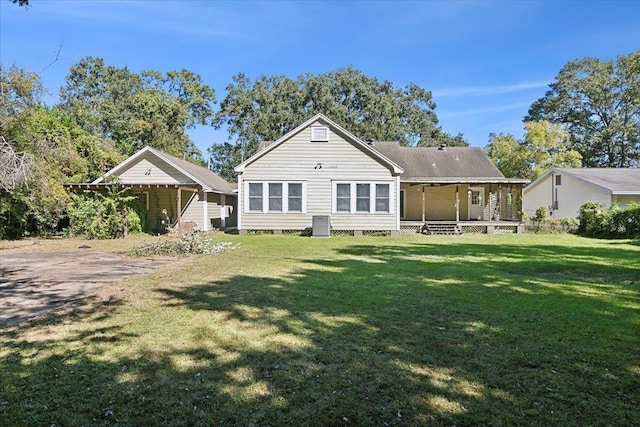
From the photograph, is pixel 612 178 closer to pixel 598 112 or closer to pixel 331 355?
pixel 598 112

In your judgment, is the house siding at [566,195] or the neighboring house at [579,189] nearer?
the neighboring house at [579,189]

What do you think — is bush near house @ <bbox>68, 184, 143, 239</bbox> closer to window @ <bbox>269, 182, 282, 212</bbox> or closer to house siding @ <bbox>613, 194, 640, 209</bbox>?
window @ <bbox>269, 182, 282, 212</bbox>

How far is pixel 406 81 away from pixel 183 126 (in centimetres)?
2551

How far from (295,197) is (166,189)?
7082 mm

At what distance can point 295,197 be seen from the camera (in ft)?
63.5

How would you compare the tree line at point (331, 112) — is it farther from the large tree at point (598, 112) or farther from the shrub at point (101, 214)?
the shrub at point (101, 214)

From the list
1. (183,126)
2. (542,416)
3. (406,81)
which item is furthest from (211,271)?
(406,81)

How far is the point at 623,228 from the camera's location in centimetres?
1795

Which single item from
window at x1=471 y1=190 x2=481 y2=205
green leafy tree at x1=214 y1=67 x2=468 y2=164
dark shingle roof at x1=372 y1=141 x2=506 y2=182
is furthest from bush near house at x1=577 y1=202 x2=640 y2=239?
green leafy tree at x1=214 y1=67 x2=468 y2=164

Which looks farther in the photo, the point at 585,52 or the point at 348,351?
the point at 585,52

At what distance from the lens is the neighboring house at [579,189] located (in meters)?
Answer: 23.4

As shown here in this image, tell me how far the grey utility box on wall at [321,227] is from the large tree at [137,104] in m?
20.4

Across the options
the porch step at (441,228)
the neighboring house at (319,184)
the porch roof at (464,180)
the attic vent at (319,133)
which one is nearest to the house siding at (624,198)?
the porch roof at (464,180)

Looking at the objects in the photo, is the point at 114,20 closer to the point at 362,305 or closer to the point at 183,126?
the point at 362,305
